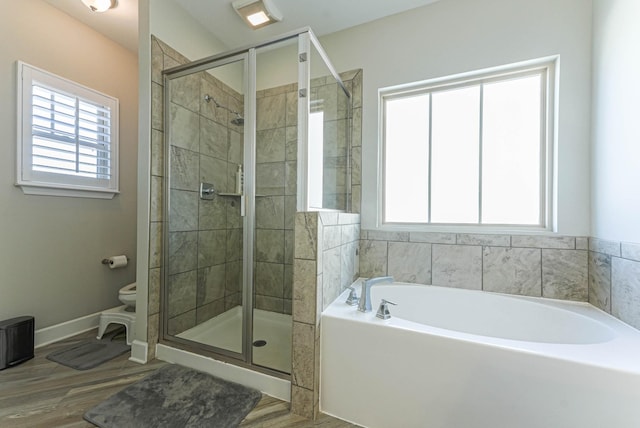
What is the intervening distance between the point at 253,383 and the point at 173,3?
2765 millimetres

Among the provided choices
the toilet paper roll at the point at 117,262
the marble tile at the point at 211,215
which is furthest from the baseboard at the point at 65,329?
the marble tile at the point at 211,215

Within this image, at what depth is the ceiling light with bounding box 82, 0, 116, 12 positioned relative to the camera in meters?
1.90

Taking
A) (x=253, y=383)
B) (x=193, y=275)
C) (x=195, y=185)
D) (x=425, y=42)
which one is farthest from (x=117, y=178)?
(x=425, y=42)

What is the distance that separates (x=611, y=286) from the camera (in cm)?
140

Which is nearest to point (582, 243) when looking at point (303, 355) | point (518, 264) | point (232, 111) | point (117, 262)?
point (518, 264)

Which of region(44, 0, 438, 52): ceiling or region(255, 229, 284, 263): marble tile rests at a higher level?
region(44, 0, 438, 52): ceiling

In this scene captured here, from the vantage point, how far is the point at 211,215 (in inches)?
83.5

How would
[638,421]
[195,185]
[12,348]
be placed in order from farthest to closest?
[195,185] → [12,348] → [638,421]

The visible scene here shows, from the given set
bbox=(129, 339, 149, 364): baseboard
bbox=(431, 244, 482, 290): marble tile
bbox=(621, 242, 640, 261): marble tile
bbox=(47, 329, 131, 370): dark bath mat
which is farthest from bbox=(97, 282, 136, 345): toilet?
bbox=(621, 242, 640, 261): marble tile

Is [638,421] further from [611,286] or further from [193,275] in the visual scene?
[193,275]

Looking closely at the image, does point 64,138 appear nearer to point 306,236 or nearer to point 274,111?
point 274,111

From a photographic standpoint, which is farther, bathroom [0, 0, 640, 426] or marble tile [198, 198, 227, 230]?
marble tile [198, 198, 227, 230]

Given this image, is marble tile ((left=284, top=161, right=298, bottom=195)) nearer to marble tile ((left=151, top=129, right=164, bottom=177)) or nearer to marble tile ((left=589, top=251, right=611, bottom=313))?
marble tile ((left=151, top=129, right=164, bottom=177))

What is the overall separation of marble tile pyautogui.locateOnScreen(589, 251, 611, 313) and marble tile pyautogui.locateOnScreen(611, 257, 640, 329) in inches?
1.3
